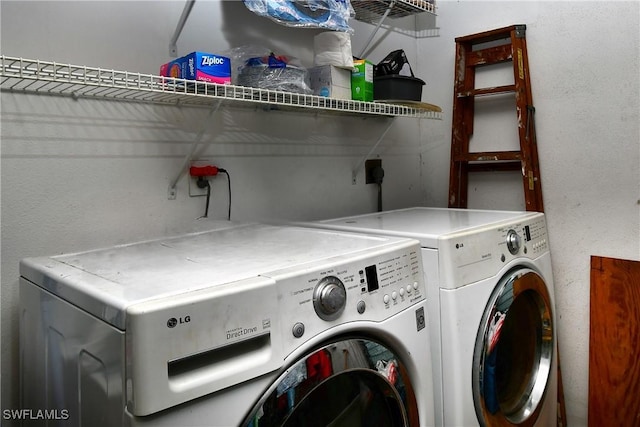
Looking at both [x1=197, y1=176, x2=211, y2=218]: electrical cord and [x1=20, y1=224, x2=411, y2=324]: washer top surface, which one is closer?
[x1=20, y1=224, x2=411, y2=324]: washer top surface

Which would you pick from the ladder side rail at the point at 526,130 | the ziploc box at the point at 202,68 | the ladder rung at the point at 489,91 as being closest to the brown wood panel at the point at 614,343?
the ladder side rail at the point at 526,130

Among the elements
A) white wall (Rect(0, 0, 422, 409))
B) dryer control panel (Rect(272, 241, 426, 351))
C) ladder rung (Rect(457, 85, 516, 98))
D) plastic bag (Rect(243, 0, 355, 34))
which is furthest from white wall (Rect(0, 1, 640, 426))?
dryer control panel (Rect(272, 241, 426, 351))

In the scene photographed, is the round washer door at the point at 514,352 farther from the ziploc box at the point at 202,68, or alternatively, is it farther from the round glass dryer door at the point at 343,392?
the ziploc box at the point at 202,68

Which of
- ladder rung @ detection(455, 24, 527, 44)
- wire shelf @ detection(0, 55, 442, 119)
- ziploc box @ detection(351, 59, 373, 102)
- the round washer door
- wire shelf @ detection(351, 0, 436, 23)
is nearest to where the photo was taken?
wire shelf @ detection(0, 55, 442, 119)

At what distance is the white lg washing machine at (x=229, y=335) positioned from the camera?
0.69 meters

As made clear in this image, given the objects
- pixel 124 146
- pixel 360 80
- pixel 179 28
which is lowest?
pixel 124 146

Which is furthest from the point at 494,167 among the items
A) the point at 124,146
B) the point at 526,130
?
the point at 124,146

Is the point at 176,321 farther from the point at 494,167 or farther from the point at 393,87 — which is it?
the point at 494,167

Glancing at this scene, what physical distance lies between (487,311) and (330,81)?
0.88 meters

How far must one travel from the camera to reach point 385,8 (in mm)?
1914

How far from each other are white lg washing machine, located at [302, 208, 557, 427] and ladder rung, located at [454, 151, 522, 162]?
34 cm

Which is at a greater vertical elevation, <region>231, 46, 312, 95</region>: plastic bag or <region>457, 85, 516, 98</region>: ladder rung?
<region>457, 85, 516, 98</region>: ladder rung

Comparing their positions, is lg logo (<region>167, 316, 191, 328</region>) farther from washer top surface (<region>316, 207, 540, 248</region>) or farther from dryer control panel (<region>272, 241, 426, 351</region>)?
washer top surface (<region>316, 207, 540, 248</region>)

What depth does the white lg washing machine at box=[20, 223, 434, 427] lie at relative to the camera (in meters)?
0.69
